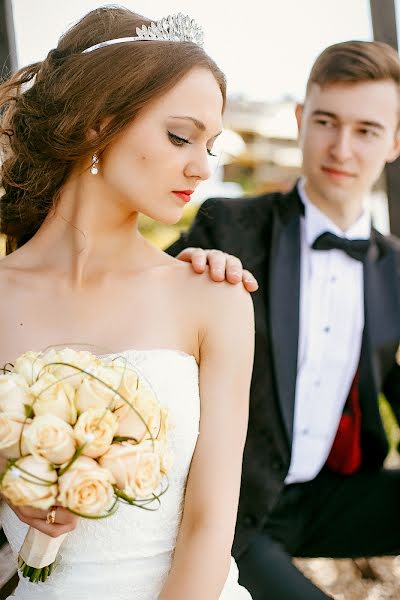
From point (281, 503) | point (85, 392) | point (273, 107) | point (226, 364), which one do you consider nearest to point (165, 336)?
point (226, 364)

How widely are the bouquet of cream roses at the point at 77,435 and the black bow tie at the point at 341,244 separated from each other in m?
1.61

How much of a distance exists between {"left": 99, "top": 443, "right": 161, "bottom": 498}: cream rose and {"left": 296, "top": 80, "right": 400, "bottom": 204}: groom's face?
1.81m

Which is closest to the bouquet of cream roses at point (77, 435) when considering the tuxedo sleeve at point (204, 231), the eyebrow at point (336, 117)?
the tuxedo sleeve at point (204, 231)

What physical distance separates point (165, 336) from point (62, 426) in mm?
672

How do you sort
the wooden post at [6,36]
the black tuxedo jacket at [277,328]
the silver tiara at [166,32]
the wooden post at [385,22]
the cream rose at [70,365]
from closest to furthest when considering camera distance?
the cream rose at [70,365] → the silver tiara at [166,32] → the black tuxedo jacket at [277,328] → the wooden post at [6,36] → the wooden post at [385,22]

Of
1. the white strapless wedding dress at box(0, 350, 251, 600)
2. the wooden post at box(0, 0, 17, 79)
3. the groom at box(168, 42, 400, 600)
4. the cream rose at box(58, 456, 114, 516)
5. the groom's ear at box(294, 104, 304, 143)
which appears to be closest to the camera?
the cream rose at box(58, 456, 114, 516)

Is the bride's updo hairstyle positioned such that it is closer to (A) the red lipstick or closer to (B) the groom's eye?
(B) the groom's eye

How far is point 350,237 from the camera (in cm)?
304

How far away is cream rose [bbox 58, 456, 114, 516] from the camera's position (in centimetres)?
132

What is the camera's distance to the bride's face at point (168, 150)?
1.91 metres

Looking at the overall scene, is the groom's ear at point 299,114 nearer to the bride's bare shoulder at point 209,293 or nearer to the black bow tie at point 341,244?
the black bow tie at point 341,244

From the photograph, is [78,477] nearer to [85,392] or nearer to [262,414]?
[85,392]

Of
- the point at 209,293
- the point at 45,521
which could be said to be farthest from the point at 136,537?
the point at 209,293

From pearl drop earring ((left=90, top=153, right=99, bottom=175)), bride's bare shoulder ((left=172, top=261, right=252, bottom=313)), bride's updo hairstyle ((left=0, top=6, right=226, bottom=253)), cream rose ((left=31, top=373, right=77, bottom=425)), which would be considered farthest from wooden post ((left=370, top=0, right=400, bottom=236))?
cream rose ((left=31, top=373, right=77, bottom=425))
